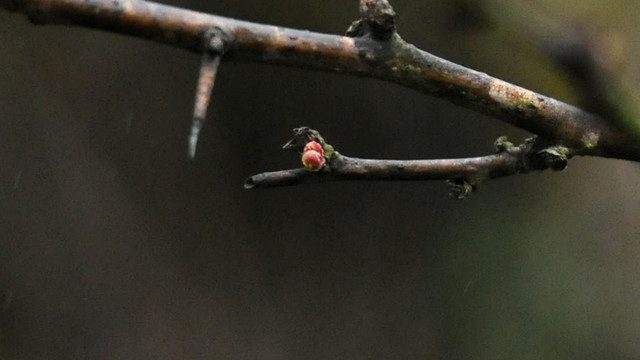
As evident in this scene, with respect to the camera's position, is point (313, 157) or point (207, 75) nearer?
point (207, 75)

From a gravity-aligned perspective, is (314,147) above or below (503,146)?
below

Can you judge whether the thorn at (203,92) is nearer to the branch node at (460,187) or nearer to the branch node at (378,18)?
the branch node at (378,18)

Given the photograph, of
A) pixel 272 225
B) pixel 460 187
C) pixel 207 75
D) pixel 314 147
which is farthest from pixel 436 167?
pixel 272 225

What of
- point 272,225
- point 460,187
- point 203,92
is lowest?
point 203,92

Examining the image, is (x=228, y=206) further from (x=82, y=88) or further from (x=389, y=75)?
(x=389, y=75)

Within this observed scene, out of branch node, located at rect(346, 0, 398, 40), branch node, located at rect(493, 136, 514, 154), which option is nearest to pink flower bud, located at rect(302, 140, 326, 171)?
branch node, located at rect(346, 0, 398, 40)

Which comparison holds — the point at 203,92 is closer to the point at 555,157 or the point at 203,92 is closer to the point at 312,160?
the point at 312,160

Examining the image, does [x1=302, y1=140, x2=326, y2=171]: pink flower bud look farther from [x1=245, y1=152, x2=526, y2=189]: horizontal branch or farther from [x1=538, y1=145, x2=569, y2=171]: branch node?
[x1=538, y1=145, x2=569, y2=171]: branch node
